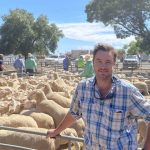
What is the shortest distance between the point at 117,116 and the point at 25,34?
128ft

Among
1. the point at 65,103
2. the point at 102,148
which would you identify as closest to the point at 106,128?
the point at 102,148

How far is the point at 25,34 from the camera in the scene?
41938 millimetres

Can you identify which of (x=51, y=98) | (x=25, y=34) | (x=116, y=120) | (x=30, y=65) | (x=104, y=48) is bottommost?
(x=51, y=98)

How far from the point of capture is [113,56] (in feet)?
11.2

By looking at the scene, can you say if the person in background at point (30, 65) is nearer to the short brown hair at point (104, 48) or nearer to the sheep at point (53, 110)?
the sheep at point (53, 110)

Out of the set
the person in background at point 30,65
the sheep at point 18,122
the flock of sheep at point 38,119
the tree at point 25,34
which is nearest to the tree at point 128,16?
the tree at point 25,34

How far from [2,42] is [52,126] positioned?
116 ft

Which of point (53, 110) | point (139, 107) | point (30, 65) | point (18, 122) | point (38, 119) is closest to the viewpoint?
point (139, 107)

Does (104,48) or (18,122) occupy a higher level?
(104,48)

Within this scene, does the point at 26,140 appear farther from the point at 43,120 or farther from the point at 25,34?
the point at 25,34

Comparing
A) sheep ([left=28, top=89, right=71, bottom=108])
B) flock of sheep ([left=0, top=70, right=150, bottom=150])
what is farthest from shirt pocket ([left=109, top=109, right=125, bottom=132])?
sheep ([left=28, top=89, right=71, bottom=108])

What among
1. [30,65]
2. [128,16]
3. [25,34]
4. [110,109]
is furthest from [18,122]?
[25,34]

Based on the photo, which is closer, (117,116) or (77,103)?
(117,116)

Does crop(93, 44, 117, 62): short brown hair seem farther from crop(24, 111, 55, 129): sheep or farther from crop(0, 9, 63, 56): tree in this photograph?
crop(0, 9, 63, 56): tree
